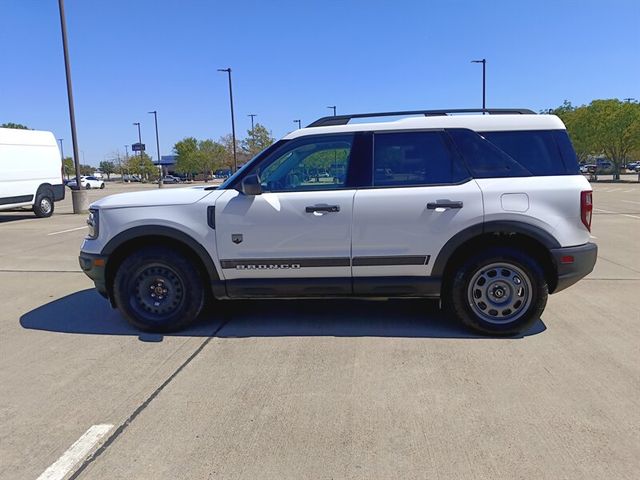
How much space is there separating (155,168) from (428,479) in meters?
88.3

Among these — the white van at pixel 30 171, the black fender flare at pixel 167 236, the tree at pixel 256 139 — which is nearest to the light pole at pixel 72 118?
the white van at pixel 30 171

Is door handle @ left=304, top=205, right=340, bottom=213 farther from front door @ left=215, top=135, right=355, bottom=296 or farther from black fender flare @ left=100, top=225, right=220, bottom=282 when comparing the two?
black fender flare @ left=100, top=225, right=220, bottom=282

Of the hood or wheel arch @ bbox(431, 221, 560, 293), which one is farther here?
the hood

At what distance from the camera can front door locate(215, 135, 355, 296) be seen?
4.21 m

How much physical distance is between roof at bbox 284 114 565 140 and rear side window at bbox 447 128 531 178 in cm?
9

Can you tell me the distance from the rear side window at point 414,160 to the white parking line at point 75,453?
9.33 ft

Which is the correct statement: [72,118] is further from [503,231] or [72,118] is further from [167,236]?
[503,231]

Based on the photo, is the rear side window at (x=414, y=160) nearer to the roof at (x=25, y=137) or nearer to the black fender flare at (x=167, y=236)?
the black fender flare at (x=167, y=236)

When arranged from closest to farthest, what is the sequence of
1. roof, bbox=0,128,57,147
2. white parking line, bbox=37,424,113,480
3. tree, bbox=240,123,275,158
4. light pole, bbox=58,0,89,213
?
white parking line, bbox=37,424,113,480 < roof, bbox=0,128,57,147 < light pole, bbox=58,0,89,213 < tree, bbox=240,123,275,158

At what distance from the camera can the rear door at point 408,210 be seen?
13.5ft

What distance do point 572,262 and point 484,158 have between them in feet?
3.89

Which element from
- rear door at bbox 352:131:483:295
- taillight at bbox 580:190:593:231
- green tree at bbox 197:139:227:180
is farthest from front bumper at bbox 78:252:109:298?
green tree at bbox 197:139:227:180

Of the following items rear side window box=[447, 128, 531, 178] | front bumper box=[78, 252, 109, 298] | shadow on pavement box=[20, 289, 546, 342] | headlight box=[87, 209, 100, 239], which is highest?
rear side window box=[447, 128, 531, 178]

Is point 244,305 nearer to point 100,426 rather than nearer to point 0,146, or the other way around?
point 100,426
